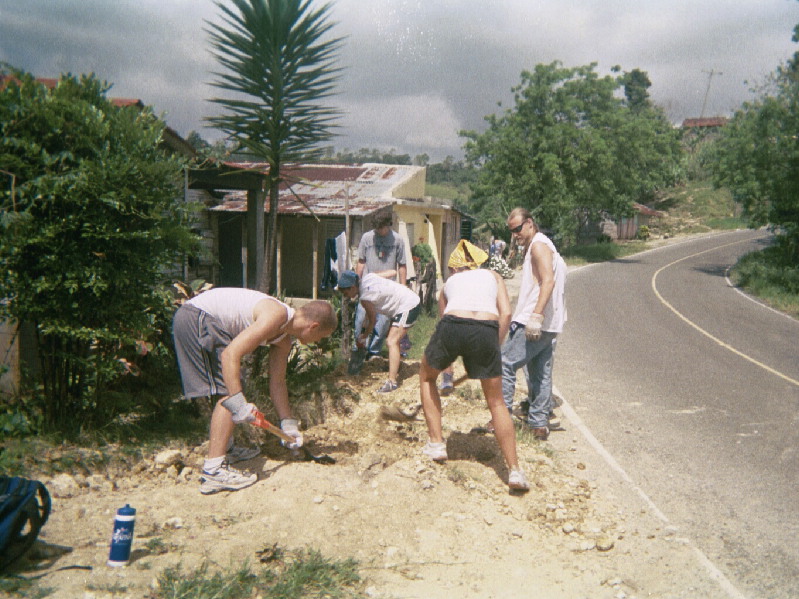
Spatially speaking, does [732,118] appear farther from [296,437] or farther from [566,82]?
[296,437]

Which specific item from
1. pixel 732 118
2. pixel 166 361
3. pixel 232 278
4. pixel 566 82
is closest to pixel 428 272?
pixel 232 278

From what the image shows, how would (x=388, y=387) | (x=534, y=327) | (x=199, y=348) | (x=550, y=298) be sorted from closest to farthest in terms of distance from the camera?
1. (x=199, y=348)
2. (x=534, y=327)
3. (x=550, y=298)
4. (x=388, y=387)

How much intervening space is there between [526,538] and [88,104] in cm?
A: 388

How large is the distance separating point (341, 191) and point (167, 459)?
14.2m

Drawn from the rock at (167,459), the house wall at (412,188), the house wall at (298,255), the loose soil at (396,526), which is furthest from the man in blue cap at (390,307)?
the house wall at (412,188)

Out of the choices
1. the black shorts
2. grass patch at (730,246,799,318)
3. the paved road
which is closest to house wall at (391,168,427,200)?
the paved road

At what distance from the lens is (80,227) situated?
14.2 feet

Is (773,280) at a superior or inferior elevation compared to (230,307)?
inferior

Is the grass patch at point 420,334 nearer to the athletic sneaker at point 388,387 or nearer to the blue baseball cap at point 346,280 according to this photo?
the athletic sneaker at point 388,387

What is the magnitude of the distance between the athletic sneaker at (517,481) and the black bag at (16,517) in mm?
2789

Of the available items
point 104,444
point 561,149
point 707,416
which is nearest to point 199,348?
point 104,444

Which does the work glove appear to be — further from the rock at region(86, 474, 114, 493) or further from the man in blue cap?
the man in blue cap

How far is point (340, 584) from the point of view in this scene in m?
3.36

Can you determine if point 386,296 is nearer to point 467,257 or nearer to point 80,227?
point 467,257
